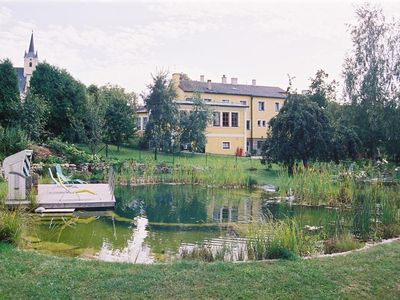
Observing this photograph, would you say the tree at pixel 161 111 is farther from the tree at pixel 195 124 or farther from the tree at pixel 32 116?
the tree at pixel 32 116

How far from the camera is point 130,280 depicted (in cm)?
459

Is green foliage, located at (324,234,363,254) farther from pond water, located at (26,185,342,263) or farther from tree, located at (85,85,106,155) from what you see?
tree, located at (85,85,106,155)

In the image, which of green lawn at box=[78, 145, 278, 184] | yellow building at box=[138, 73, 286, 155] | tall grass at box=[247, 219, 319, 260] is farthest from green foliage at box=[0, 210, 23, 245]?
yellow building at box=[138, 73, 286, 155]

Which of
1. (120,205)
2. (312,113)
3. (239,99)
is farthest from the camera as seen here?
(239,99)

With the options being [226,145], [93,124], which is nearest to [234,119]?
[226,145]

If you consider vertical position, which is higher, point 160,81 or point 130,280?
point 160,81

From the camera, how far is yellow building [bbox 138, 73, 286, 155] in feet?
114

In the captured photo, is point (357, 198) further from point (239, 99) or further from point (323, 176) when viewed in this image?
point (239, 99)

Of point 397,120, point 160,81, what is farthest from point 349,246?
point 160,81

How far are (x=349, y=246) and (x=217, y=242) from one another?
243cm

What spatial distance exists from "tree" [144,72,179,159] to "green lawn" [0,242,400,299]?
21.6 meters

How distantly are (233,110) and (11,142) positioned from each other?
20.5 m

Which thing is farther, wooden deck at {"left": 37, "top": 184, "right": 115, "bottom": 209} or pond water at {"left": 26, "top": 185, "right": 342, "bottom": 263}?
wooden deck at {"left": 37, "top": 184, "right": 115, "bottom": 209}

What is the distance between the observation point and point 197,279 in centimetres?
465
